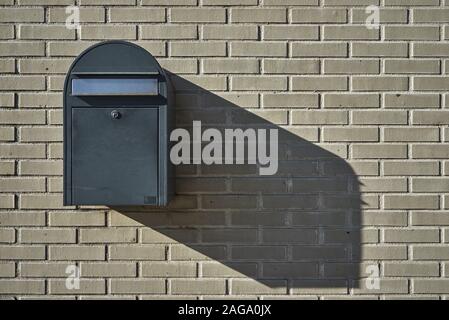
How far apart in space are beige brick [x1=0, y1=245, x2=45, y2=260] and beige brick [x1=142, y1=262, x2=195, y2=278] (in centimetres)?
63

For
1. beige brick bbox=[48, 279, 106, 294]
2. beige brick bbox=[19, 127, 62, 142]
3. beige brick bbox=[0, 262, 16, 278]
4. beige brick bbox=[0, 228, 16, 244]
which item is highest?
beige brick bbox=[19, 127, 62, 142]

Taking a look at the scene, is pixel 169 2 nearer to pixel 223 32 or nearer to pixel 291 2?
pixel 223 32

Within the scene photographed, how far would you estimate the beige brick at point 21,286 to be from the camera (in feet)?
8.52

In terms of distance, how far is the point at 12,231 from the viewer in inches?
102

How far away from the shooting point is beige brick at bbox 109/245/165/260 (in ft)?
8.46

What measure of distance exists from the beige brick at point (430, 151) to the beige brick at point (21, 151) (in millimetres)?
2240

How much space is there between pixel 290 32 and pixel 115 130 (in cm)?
120

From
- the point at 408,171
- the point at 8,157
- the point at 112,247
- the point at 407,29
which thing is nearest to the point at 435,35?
the point at 407,29

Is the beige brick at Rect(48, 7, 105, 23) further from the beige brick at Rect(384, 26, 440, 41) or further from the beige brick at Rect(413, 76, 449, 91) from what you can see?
the beige brick at Rect(413, 76, 449, 91)

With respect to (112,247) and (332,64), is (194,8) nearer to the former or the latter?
(332,64)

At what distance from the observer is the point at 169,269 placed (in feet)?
8.47

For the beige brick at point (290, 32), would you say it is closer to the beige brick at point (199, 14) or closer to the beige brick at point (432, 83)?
the beige brick at point (199, 14)

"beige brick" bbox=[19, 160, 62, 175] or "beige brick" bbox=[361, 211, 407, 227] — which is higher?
"beige brick" bbox=[19, 160, 62, 175]

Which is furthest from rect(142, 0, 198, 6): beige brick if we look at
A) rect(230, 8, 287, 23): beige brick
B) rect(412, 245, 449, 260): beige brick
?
rect(412, 245, 449, 260): beige brick
